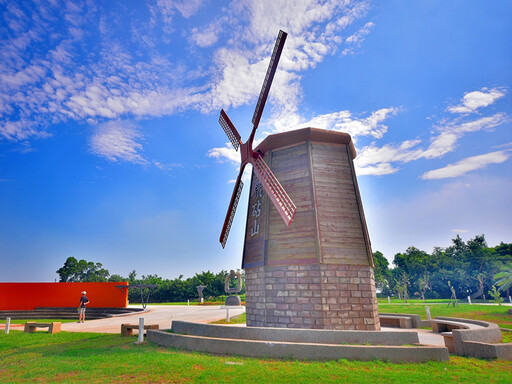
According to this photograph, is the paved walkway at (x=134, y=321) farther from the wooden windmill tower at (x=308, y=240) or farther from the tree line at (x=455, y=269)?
the tree line at (x=455, y=269)

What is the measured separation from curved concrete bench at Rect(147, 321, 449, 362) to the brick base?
236 cm

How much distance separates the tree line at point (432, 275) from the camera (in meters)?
50.9

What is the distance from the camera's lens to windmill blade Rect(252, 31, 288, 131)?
1557cm

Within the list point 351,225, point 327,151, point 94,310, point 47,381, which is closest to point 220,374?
point 47,381

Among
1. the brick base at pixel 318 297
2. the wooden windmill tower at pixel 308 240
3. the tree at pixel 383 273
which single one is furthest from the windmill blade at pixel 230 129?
the tree at pixel 383 273

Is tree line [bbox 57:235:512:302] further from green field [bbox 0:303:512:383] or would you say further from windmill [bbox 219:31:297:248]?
green field [bbox 0:303:512:383]

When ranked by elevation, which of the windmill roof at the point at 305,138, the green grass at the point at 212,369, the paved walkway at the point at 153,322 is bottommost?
the paved walkway at the point at 153,322

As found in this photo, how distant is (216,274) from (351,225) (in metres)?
41.6

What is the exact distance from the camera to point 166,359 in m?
8.80

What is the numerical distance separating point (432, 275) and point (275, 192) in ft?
202

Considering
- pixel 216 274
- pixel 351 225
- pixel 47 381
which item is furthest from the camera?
pixel 216 274

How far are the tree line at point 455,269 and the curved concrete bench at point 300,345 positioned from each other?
144ft

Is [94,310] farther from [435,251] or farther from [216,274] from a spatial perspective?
[435,251]

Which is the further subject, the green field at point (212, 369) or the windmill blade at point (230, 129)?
the windmill blade at point (230, 129)
